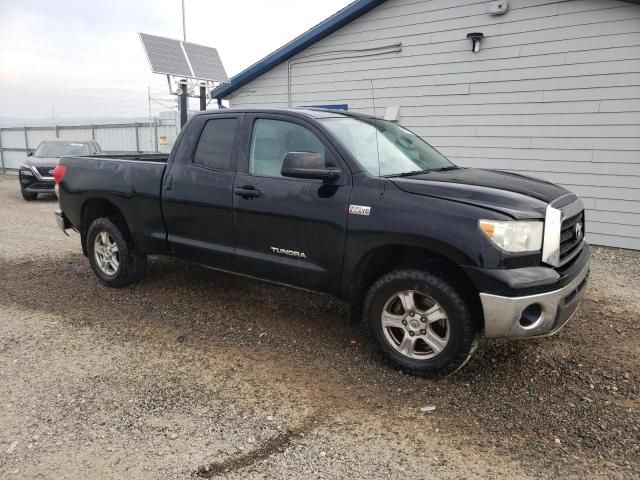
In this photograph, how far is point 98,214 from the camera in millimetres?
5418

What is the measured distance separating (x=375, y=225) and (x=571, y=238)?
4.71ft

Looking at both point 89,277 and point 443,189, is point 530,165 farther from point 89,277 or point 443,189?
point 89,277

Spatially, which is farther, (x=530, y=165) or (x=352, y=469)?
(x=530, y=165)

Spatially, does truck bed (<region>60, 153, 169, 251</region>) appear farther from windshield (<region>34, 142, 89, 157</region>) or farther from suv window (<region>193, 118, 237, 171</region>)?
windshield (<region>34, 142, 89, 157</region>)

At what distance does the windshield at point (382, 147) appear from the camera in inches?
146

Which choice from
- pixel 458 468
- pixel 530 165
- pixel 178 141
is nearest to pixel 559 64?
pixel 530 165

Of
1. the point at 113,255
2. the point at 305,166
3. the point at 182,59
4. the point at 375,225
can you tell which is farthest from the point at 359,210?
the point at 182,59

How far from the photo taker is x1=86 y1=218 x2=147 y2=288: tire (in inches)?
201

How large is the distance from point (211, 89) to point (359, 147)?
10.5 meters

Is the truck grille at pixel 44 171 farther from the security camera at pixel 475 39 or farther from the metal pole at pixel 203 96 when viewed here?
the security camera at pixel 475 39

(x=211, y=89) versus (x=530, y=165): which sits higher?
(x=211, y=89)

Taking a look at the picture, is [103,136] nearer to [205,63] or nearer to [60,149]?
[60,149]

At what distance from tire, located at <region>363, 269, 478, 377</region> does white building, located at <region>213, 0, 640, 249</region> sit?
4.76 meters

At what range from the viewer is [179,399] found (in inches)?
124
